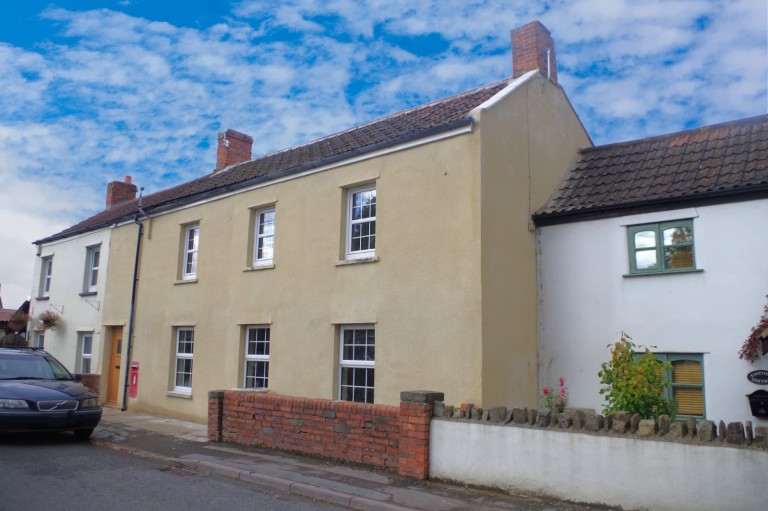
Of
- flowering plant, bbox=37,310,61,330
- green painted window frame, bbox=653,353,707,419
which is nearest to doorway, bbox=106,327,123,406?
flowering plant, bbox=37,310,61,330

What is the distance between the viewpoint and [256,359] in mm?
13945

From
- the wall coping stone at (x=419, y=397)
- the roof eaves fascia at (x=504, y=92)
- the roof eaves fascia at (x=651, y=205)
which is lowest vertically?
the wall coping stone at (x=419, y=397)

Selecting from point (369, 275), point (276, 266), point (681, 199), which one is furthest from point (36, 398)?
point (681, 199)

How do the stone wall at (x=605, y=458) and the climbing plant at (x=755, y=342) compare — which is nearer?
the stone wall at (x=605, y=458)

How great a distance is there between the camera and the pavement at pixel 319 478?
23.4ft

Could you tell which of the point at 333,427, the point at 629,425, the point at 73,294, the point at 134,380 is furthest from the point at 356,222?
the point at 73,294

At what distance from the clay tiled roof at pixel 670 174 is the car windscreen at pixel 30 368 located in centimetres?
1002

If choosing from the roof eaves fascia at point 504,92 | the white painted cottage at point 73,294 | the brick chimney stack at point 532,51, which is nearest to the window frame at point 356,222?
the roof eaves fascia at point 504,92

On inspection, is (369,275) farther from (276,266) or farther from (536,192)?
(536,192)

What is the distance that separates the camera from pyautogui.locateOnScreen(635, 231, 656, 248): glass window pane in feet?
36.8

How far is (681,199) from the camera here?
1081cm

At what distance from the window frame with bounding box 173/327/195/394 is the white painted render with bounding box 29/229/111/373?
362cm

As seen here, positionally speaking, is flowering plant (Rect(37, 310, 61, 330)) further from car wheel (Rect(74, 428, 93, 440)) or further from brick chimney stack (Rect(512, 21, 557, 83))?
brick chimney stack (Rect(512, 21, 557, 83))

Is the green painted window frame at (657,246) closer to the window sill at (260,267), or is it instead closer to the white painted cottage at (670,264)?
the white painted cottage at (670,264)
